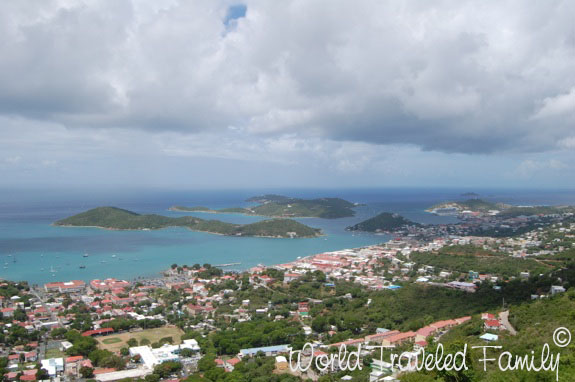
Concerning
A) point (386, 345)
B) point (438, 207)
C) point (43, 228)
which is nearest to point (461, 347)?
point (386, 345)

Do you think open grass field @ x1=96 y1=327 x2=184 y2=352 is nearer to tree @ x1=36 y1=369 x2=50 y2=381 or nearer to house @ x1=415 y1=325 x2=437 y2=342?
tree @ x1=36 y1=369 x2=50 y2=381

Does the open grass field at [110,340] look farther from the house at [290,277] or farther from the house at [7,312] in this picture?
the house at [290,277]

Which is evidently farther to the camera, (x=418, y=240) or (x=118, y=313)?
(x=418, y=240)

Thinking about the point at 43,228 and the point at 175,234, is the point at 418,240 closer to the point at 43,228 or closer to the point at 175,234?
the point at 175,234

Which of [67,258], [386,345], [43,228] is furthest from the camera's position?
[43,228]

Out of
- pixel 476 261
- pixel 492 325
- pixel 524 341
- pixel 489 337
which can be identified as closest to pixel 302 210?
pixel 476 261

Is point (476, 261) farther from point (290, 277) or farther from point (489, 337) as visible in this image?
point (489, 337)

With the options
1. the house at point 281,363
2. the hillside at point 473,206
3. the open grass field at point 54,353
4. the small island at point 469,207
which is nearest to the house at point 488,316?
the house at point 281,363
